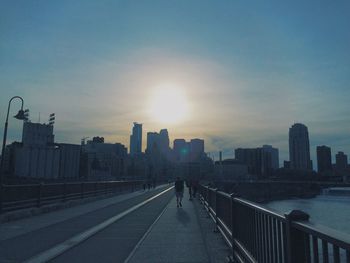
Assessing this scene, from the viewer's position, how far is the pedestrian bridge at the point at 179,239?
12.8ft

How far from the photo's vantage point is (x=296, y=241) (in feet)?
13.1

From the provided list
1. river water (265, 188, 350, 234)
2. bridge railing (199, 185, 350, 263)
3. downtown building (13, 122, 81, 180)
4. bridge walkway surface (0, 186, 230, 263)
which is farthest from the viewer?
downtown building (13, 122, 81, 180)

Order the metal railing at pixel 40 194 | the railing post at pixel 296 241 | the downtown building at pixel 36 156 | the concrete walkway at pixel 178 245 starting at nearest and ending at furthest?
1. the railing post at pixel 296 241
2. the concrete walkway at pixel 178 245
3. the metal railing at pixel 40 194
4. the downtown building at pixel 36 156

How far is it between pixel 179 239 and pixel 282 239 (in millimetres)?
7629

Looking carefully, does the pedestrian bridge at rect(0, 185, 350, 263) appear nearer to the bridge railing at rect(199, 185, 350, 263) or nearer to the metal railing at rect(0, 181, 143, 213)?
the bridge railing at rect(199, 185, 350, 263)

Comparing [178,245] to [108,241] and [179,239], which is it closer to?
[179,239]

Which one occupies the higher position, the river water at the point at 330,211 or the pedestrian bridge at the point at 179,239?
the pedestrian bridge at the point at 179,239

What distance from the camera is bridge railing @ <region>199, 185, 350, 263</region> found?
10.1ft

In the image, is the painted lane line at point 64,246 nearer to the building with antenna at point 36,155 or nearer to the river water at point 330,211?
the river water at point 330,211

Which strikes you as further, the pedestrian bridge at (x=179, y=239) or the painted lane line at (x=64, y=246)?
the painted lane line at (x=64, y=246)

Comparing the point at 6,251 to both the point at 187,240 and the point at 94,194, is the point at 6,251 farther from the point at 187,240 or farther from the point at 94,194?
the point at 94,194

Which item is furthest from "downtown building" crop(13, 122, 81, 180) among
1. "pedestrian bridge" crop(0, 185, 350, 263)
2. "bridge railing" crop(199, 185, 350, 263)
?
"bridge railing" crop(199, 185, 350, 263)

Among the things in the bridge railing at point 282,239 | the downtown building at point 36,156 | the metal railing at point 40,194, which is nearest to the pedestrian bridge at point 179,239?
the bridge railing at point 282,239

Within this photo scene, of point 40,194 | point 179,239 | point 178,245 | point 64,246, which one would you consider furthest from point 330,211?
point 64,246
